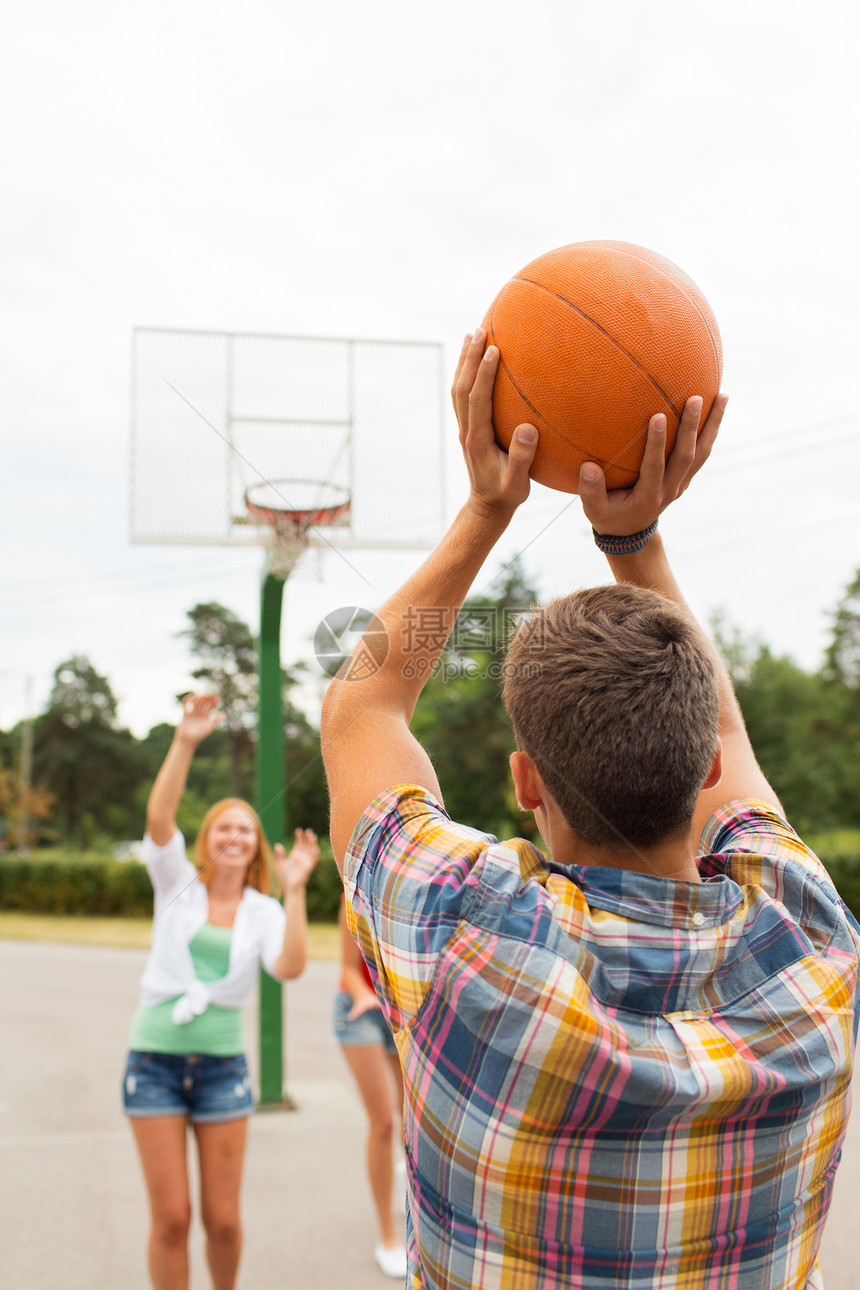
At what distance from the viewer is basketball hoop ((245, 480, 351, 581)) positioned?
586 cm

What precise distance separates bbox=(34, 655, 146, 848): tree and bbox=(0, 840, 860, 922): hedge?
2422cm

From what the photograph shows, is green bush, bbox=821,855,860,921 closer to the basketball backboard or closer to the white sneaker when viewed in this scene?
the basketball backboard

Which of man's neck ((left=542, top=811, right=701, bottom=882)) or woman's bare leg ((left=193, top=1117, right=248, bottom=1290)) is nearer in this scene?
man's neck ((left=542, top=811, right=701, bottom=882))

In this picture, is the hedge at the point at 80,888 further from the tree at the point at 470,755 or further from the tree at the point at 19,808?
the tree at the point at 19,808

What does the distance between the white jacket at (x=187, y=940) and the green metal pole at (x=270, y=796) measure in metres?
2.01

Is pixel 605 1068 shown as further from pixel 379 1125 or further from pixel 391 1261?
pixel 391 1261

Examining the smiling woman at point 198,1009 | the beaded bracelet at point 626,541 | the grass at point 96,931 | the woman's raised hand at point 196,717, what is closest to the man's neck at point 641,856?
the beaded bracelet at point 626,541

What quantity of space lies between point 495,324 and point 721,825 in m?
0.96

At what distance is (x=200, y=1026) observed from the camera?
3.62m

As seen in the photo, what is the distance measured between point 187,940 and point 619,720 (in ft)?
10.2

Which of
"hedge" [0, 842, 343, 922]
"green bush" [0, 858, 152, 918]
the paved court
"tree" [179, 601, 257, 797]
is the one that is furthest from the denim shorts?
"green bush" [0, 858, 152, 918]

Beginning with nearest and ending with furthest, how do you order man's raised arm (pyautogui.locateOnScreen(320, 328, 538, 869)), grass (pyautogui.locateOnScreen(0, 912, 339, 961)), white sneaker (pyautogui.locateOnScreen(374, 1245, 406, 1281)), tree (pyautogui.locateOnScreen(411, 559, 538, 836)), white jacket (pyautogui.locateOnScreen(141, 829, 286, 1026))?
man's raised arm (pyautogui.locateOnScreen(320, 328, 538, 869)) < white jacket (pyautogui.locateOnScreen(141, 829, 286, 1026)) < white sneaker (pyautogui.locateOnScreen(374, 1245, 406, 1281)) < grass (pyautogui.locateOnScreen(0, 912, 339, 961)) < tree (pyautogui.locateOnScreen(411, 559, 538, 836))

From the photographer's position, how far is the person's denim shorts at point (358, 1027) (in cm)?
445

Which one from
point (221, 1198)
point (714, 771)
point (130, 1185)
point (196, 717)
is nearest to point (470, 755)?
point (130, 1185)
